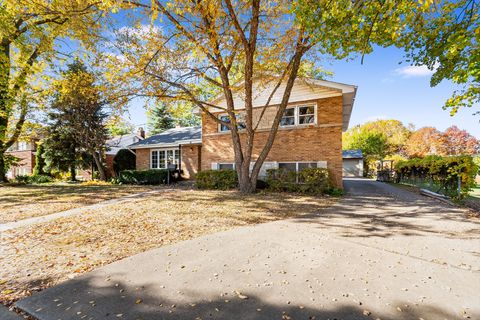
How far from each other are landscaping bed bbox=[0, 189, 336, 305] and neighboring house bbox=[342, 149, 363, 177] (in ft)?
95.4

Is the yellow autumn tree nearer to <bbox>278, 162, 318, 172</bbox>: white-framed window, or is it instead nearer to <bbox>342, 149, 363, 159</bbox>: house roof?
<bbox>278, 162, 318, 172</bbox>: white-framed window

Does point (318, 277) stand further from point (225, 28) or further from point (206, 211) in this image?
point (225, 28)

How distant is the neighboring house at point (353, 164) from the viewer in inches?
1360

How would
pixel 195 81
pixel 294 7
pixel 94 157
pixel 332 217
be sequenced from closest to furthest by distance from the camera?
1. pixel 294 7
2. pixel 332 217
3. pixel 195 81
4. pixel 94 157

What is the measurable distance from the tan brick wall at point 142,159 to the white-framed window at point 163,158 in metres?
0.41

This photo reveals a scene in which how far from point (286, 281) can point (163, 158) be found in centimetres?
1797

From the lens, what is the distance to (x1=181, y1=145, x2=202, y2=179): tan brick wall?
18.1 m

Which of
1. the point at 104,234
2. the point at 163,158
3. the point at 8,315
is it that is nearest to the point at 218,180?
the point at 163,158

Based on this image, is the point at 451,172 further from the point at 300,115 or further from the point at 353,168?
the point at 353,168

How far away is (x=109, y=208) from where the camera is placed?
7.98 m

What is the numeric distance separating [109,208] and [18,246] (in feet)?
11.4

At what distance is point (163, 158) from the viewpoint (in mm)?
19672

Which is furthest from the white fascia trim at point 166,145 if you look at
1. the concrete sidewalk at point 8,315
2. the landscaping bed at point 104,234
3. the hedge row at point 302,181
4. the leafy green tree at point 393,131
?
the leafy green tree at point 393,131

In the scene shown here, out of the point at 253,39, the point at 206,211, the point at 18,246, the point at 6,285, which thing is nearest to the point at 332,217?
the point at 206,211
